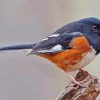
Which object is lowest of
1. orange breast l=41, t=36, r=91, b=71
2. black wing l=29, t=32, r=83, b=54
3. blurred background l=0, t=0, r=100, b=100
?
blurred background l=0, t=0, r=100, b=100

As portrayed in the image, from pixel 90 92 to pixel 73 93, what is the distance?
11 centimetres

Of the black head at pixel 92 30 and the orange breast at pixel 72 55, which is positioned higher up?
the black head at pixel 92 30

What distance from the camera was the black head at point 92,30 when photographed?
181 inches

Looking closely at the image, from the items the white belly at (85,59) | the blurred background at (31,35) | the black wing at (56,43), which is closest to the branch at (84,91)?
the white belly at (85,59)

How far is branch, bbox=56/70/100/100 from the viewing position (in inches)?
159

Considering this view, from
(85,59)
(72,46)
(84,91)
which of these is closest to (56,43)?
(72,46)

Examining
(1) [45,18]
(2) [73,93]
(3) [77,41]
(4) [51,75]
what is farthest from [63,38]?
(1) [45,18]

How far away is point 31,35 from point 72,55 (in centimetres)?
236

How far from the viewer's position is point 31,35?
6.88 metres

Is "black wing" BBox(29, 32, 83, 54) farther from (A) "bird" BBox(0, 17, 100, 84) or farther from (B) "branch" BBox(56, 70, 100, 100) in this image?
(B) "branch" BBox(56, 70, 100, 100)

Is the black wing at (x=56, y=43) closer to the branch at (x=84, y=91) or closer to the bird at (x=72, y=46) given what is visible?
the bird at (x=72, y=46)

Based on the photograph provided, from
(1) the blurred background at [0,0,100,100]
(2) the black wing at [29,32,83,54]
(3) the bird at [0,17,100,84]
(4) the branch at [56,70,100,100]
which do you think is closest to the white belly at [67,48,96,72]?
(3) the bird at [0,17,100,84]

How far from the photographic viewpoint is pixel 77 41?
455 cm

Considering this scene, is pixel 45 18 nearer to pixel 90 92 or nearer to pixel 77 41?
pixel 77 41
